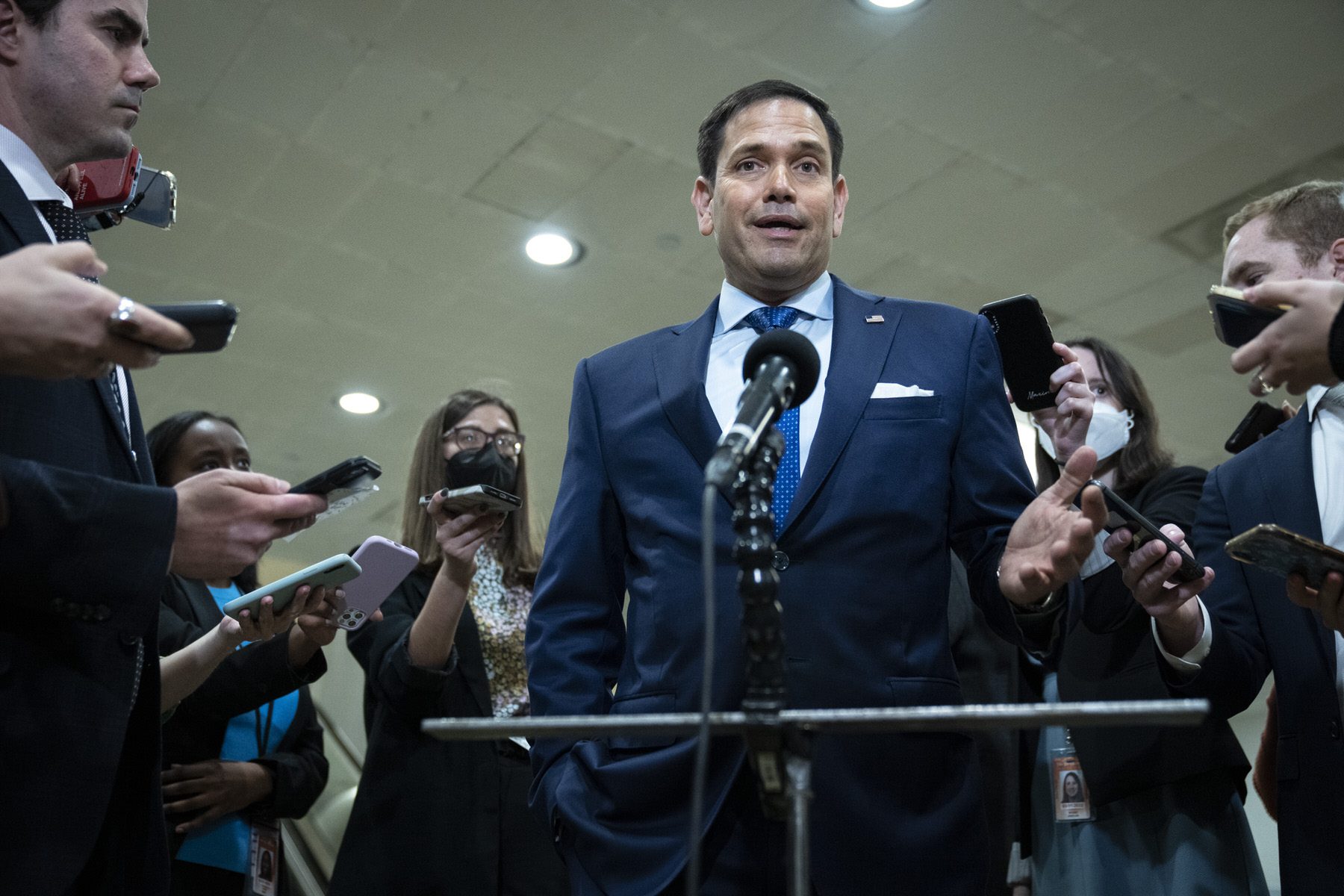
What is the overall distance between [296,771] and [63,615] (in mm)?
1606

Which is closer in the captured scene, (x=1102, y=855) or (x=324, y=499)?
(x=324, y=499)

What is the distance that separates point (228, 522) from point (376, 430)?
24.6 ft

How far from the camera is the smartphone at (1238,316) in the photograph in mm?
1626

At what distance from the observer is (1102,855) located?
260cm

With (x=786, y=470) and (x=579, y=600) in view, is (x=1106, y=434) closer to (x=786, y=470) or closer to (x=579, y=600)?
(x=786, y=470)

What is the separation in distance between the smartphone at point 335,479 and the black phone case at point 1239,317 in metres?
1.16

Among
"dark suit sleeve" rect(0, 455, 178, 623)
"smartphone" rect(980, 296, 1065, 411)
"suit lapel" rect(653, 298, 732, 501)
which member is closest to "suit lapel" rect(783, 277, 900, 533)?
"suit lapel" rect(653, 298, 732, 501)

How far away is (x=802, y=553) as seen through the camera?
180cm

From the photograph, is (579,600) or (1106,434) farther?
(1106,434)

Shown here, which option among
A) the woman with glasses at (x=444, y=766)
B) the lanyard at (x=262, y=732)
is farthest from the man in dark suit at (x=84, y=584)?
the lanyard at (x=262, y=732)

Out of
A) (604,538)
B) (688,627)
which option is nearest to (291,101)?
(604,538)

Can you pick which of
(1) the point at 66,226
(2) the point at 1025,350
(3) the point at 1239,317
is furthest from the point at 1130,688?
(1) the point at 66,226

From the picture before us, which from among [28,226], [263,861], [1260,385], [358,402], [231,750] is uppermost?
[358,402]

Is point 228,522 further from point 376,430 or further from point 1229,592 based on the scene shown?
point 376,430
